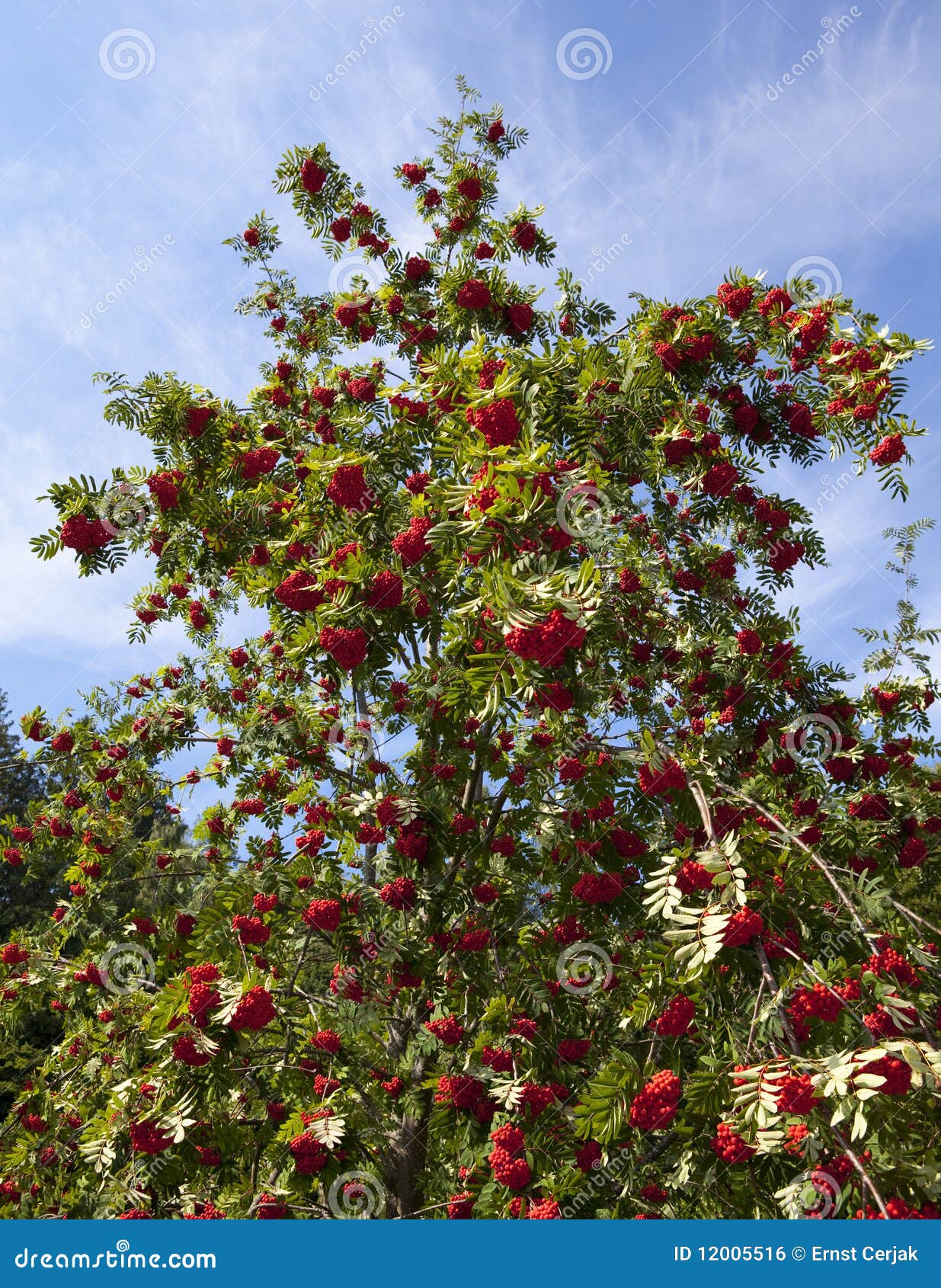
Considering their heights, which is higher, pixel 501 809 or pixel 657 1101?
pixel 501 809

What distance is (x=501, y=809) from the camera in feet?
17.5

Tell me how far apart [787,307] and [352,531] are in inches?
123

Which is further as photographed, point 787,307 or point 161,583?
point 161,583

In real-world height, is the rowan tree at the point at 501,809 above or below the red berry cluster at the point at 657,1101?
above

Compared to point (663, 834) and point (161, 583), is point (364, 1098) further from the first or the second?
point (161, 583)

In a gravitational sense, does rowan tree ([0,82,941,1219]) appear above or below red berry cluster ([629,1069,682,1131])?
above

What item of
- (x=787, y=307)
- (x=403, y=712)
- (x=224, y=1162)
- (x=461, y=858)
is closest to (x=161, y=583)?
(x=403, y=712)

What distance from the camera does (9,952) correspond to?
19.9ft

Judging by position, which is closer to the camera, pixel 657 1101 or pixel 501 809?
pixel 657 1101

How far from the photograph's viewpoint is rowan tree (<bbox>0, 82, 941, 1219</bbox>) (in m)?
2.43

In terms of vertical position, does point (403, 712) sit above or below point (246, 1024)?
above

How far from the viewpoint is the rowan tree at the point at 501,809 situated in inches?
95.7

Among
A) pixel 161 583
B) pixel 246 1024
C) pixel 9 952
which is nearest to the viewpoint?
pixel 246 1024

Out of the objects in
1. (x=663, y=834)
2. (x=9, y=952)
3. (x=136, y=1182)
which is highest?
(x=9, y=952)
